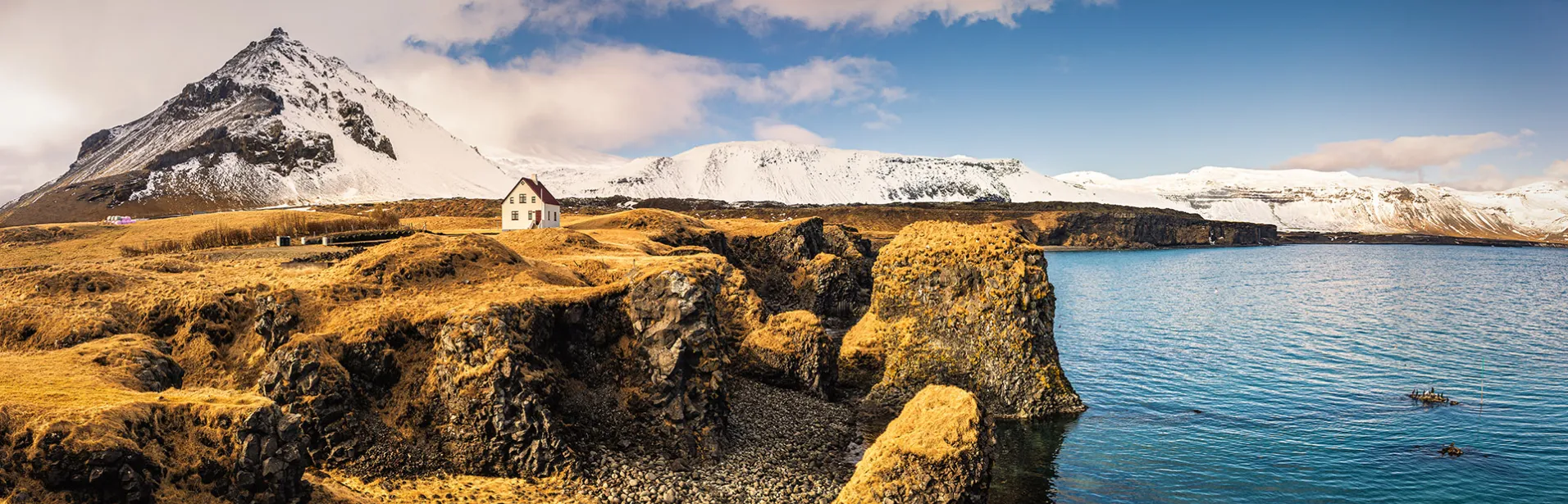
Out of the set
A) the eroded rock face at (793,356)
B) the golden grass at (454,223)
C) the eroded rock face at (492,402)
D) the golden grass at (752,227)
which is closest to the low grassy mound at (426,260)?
the eroded rock face at (492,402)

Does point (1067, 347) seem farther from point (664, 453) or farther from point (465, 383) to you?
point (465, 383)

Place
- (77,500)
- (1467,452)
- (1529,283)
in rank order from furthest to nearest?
1. (1529,283)
2. (1467,452)
3. (77,500)

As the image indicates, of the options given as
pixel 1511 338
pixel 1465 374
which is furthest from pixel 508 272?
pixel 1511 338

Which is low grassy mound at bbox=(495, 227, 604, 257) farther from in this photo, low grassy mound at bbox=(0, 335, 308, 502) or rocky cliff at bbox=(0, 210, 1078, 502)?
low grassy mound at bbox=(0, 335, 308, 502)

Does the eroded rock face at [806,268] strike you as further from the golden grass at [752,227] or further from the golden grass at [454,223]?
the golden grass at [454,223]

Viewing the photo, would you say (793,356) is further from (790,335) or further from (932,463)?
(932,463)

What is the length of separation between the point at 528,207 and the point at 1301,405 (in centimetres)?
7210

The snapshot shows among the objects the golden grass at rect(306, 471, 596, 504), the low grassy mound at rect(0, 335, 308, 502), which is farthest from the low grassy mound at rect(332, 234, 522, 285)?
the low grassy mound at rect(0, 335, 308, 502)

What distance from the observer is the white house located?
259 ft

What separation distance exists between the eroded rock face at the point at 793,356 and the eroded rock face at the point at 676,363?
8401mm

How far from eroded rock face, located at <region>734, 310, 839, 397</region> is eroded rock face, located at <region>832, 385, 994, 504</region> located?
1814cm

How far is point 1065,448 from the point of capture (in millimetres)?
35781

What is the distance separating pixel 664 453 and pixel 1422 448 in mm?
37588

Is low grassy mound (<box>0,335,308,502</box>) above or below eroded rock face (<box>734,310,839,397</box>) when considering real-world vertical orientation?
above
